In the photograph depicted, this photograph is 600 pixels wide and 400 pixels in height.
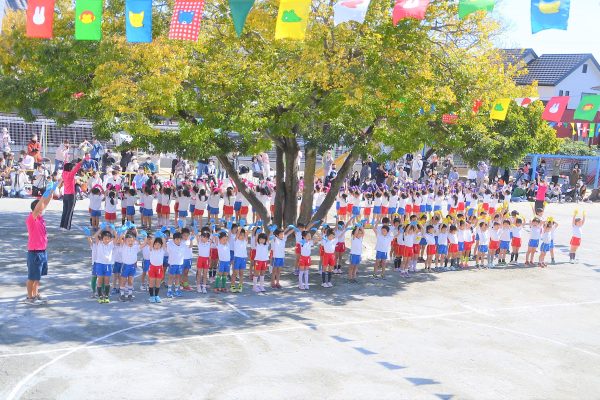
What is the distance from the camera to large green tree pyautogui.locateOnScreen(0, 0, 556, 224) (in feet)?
50.9

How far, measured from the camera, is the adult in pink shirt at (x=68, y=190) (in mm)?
19406

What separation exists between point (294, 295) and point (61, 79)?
761 centimetres

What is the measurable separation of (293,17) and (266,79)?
361 centimetres

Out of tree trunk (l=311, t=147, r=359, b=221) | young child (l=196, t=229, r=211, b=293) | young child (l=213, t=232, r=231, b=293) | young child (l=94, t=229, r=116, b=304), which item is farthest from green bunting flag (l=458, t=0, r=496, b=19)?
young child (l=94, t=229, r=116, b=304)

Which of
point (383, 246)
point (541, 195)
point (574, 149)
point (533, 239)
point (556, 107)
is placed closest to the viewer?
point (383, 246)

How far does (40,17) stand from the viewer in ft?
47.7

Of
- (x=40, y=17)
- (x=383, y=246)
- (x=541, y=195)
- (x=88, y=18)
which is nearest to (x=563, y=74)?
(x=541, y=195)

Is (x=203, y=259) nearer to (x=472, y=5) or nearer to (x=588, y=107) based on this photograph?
(x=472, y=5)

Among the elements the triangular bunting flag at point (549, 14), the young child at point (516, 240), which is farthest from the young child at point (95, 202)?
the triangular bunting flag at point (549, 14)

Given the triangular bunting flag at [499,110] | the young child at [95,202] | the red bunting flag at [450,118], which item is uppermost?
the triangular bunting flag at [499,110]

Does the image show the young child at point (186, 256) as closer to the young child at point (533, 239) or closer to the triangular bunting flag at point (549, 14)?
the triangular bunting flag at point (549, 14)

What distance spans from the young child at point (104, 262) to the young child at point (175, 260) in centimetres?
126

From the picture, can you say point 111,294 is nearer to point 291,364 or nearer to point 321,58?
point 291,364

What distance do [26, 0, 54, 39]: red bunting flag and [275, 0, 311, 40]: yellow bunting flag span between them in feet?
16.6
